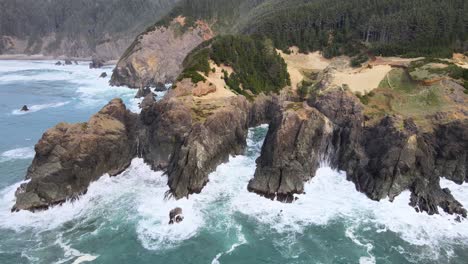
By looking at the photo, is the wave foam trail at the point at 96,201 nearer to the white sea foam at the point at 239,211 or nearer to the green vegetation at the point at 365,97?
the white sea foam at the point at 239,211

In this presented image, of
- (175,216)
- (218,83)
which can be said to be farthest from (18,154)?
(218,83)

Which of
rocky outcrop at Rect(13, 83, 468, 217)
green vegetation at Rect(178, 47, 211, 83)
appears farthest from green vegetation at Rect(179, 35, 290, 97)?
rocky outcrop at Rect(13, 83, 468, 217)

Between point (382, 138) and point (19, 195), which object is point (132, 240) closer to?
point (19, 195)

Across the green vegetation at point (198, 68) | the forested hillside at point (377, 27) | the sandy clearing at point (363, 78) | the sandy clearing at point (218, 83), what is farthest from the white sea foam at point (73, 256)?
the forested hillside at point (377, 27)

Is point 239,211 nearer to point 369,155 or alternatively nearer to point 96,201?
point 96,201

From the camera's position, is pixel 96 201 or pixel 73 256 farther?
pixel 96 201
